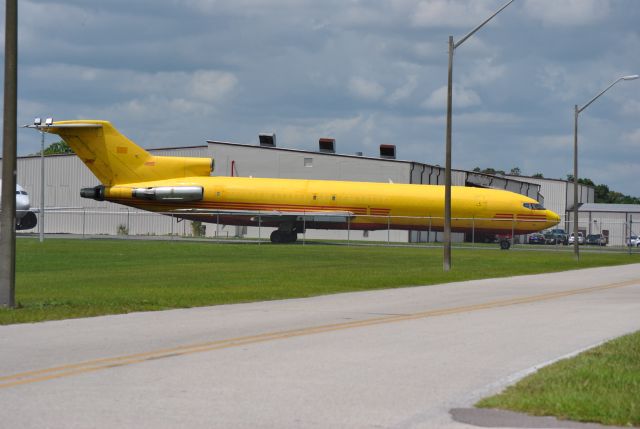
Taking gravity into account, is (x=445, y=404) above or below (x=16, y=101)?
below

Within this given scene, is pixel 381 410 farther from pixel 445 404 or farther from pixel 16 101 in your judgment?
pixel 16 101

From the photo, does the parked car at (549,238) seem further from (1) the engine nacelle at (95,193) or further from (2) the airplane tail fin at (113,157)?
(1) the engine nacelle at (95,193)

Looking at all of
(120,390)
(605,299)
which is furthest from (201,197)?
(120,390)

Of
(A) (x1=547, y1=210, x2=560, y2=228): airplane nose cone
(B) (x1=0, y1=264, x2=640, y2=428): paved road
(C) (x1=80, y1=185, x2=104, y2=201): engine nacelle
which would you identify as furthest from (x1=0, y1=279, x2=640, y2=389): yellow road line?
(A) (x1=547, y1=210, x2=560, y2=228): airplane nose cone

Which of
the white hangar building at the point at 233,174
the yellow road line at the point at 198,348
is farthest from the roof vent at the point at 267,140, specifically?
the yellow road line at the point at 198,348

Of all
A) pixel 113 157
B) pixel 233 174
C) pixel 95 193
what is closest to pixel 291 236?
pixel 113 157

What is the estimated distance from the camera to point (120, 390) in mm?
9422

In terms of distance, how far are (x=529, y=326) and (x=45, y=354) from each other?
7.59 m

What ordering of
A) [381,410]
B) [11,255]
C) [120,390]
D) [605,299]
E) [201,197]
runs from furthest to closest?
[201,197], [605,299], [11,255], [120,390], [381,410]

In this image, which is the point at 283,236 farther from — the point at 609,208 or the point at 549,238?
the point at 609,208

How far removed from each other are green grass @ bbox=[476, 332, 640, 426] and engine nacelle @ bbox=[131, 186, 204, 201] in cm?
5162

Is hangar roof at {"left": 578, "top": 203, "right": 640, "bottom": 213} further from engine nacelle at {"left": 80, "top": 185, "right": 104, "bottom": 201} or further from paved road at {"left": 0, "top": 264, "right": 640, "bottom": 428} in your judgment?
paved road at {"left": 0, "top": 264, "right": 640, "bottom": 428}

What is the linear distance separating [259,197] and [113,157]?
922 cm

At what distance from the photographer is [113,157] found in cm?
6294
